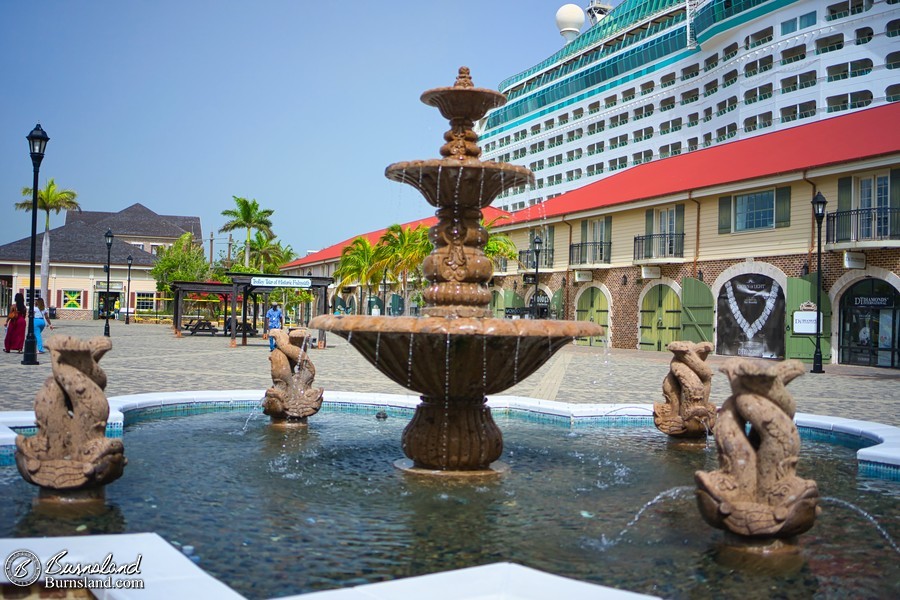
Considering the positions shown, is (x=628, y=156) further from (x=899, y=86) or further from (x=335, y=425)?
(x=335, y=425)

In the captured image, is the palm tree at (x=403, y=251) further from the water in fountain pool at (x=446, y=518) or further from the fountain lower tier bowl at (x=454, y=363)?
the fountain lower tier bowl at (x=454, y=363)

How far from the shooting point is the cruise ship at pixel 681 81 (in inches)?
1839

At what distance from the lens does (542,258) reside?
1569 inches

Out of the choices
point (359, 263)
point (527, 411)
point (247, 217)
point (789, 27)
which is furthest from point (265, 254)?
point (527, 411)

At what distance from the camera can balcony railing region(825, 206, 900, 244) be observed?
2339 centimetres

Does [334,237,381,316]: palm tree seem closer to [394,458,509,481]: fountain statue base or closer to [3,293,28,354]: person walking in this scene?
[3,293,28,354]: person walking

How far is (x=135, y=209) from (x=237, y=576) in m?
115

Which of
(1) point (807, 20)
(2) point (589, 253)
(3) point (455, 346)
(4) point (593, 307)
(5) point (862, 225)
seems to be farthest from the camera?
(1) point (807, 20)

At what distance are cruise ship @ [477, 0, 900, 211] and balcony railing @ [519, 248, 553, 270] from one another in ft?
54.0

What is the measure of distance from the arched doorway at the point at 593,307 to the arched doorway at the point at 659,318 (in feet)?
8.88

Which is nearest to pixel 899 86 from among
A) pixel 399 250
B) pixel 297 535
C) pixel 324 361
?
pixel 399 250

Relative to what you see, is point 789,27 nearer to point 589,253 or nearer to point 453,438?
point 589,253

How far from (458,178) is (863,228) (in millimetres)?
21715

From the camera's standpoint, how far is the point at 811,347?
2538 cm
